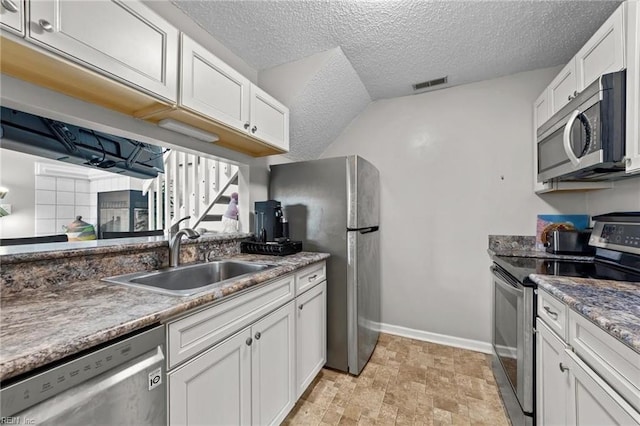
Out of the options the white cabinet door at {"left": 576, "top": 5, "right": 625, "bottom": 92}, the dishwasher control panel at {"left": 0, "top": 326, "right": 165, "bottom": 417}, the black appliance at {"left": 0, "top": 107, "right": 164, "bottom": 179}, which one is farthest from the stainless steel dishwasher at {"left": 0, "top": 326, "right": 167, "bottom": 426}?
the white cabinet door at {"left": 576, "top": 5, "right": 625, "bottom": 92}

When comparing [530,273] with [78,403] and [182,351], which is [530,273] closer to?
[182,351]

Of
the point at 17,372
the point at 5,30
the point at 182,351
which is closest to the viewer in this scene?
the point at 17,372

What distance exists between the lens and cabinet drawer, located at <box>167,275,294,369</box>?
858 mm

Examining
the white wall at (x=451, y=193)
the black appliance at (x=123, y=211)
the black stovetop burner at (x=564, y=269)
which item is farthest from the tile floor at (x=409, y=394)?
the black appliance at (x=123, y=211)

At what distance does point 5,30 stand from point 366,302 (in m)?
2.31

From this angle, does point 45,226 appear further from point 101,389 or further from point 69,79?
point 101,389

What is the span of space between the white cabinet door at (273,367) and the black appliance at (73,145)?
171 centimetres

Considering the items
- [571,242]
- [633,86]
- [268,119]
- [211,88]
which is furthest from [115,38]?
[571,242]

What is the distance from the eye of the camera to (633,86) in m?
1.08

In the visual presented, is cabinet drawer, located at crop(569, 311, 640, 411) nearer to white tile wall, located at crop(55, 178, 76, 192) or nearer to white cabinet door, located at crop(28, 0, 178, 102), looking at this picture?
white cabinet door, located at crop(28, 0, 178, 102)

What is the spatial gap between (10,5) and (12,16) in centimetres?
3

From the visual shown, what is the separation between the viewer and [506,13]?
158 centimetres

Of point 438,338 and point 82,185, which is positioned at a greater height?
point 82,185

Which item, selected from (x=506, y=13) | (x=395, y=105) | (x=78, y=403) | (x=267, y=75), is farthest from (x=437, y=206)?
(x=78, y=403)
